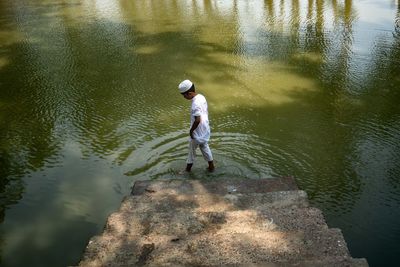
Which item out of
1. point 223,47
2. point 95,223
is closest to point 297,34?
point 223,47

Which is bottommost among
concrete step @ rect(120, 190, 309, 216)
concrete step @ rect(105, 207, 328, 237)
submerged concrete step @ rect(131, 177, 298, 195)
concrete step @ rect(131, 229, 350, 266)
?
submerged concrete step @ rect(131, 177, 298, 195)

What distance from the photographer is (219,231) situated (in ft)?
14.9

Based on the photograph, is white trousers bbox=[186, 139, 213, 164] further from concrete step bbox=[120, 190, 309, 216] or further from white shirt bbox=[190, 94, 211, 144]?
concrete step bbox=[120, 190, 309, 216]

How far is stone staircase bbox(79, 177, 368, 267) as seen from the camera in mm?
3916

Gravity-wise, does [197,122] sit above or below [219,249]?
above

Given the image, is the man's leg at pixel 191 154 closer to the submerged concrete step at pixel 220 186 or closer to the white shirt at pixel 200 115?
the white shirt at pixel 200 115

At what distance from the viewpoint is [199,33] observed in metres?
15.4

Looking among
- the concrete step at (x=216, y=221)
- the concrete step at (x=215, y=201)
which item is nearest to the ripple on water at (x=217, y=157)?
the concrete step at (x=215, y=201)

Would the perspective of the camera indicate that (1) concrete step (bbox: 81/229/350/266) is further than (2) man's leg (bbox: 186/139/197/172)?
No

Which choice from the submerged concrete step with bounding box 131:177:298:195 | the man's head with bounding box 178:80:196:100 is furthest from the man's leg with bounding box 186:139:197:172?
the man's head with bounding box 178:80:196:100

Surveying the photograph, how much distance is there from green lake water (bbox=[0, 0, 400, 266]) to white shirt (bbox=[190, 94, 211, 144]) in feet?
2.56

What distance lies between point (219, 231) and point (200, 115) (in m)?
2.25

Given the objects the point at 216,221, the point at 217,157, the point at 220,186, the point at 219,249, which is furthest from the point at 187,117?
the point at 219,249

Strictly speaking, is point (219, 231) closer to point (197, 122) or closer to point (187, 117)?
point (197, 122)
